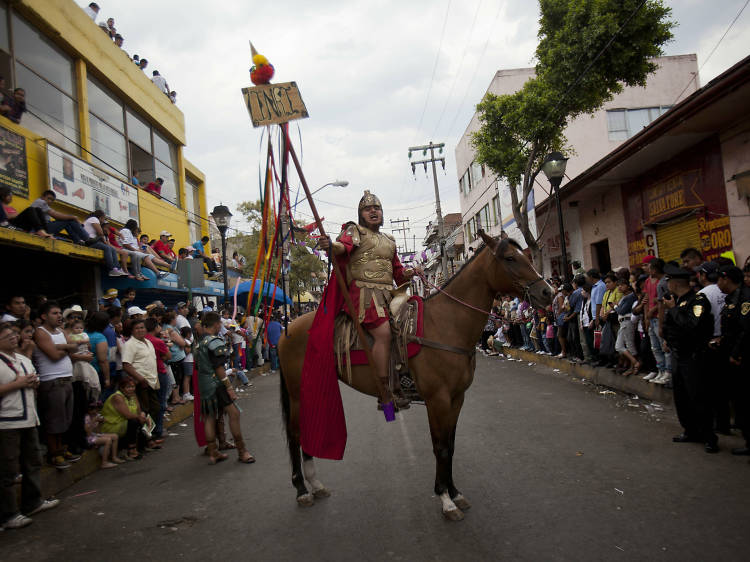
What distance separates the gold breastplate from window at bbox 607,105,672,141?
74.1 feet

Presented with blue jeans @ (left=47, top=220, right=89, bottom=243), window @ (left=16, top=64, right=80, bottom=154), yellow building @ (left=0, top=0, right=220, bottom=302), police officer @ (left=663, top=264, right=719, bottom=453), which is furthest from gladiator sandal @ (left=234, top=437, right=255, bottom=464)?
window @ (left=16, top=64, right=80, bottom=154)

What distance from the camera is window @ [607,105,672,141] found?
75.6ft

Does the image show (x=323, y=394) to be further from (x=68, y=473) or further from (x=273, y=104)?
(x=68, y=473)

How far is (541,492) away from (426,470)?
1.17 metres

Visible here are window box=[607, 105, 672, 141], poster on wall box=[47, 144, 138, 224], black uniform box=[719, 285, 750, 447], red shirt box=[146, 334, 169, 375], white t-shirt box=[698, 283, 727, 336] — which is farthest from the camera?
window box=[607, 105, 672, 141]

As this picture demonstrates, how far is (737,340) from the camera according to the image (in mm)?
4586

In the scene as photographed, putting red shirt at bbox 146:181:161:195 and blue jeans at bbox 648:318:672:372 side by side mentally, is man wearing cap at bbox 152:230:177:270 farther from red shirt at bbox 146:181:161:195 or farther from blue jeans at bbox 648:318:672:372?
blue jeans at bbox 648:318:672:372

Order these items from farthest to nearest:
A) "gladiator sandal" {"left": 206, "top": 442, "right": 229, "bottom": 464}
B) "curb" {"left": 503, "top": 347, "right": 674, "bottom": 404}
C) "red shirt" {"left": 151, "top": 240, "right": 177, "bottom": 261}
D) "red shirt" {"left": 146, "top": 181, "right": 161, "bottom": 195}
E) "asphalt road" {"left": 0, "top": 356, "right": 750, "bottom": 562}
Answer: "red shirt" {"left": 146, "top": 181, "right": 161, "bottom": 195} → "red shirt" {"left": 151, "top": 240, "right": 177, "bottom": 261} → "curb" {"left": 503, "top": 347, "right": 674, "bottom": 404} → "gladiator sandal" {"left": 206, "top": 442, "right": 229, "bottom": 464} → "asphalt road" {"left": 0, "top": 356, "right": 750, "bottom": 562}

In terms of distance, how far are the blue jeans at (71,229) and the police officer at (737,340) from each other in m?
11.3

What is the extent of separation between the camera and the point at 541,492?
161 inches

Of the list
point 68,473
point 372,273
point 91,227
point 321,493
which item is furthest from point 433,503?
point 91,227

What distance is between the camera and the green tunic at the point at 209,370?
19.9 ft

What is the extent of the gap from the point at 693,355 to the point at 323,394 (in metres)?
3.80

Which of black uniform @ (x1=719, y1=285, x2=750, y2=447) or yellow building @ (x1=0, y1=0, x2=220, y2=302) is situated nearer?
black uniform @ (x1=719, y1=285, x2=750, y2=447)
